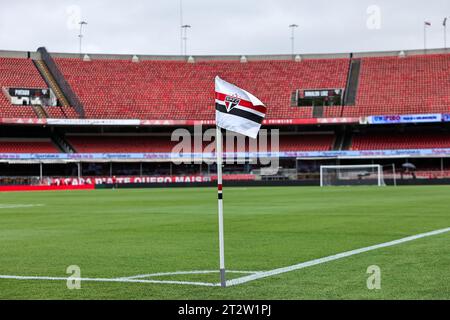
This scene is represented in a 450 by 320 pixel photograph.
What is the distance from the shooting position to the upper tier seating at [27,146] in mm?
71688

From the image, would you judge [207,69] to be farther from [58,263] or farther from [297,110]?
[58,263]

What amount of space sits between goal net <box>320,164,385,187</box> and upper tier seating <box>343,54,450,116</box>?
9.51 meters

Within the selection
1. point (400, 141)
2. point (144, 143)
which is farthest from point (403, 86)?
point (144, 143)

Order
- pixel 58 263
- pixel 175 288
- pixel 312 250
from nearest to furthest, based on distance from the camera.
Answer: pixel 175 288
pixel 58 263
pixel 312 250

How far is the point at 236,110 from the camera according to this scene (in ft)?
29.6

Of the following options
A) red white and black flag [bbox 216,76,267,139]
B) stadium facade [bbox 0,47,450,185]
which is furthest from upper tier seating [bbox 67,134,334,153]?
red white and black flag [bbox 216,76,267,139]

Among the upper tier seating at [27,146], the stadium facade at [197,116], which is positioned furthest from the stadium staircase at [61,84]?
the upper tier seating at [27,146]

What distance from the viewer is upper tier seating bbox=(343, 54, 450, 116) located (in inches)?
2965

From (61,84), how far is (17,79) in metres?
4.80

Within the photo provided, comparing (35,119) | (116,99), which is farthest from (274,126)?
(35,119)

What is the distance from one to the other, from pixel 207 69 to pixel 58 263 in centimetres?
7539

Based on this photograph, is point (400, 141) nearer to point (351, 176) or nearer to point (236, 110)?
point (351, 176)
